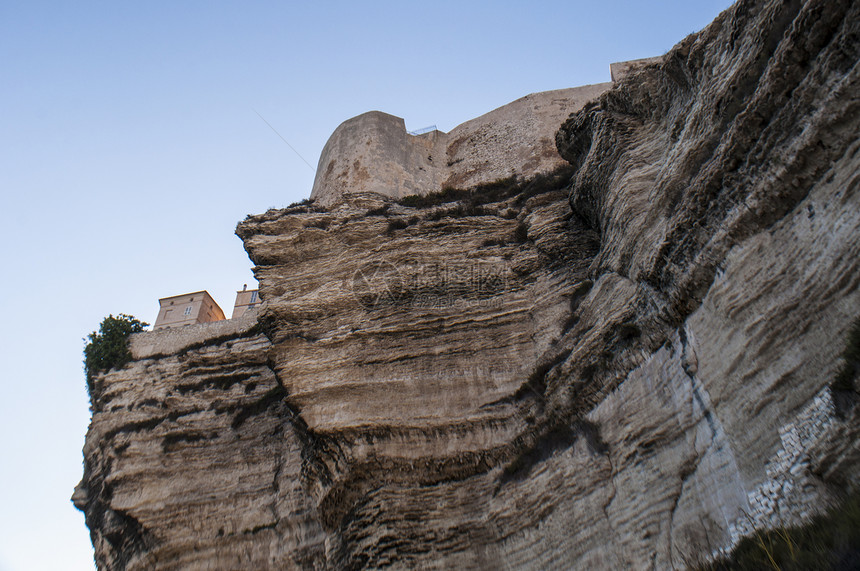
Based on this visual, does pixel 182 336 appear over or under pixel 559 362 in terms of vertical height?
over

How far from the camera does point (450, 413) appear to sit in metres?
10.5

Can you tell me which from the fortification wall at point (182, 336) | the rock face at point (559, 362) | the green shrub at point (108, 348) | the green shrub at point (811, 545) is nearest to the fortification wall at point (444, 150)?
the rock face at point (559, 362)

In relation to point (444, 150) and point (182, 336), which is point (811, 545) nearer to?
point (182, 336)

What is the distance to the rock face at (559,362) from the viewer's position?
19.0 feet

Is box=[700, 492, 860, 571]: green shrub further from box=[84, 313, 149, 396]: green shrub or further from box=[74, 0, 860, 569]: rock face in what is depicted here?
box=[84, 313, 149, 396]: green shrub

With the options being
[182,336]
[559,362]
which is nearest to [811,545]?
[559,362]

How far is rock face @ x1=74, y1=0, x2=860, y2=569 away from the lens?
19.0ft

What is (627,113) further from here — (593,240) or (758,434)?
(758,434)

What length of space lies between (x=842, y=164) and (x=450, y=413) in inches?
261

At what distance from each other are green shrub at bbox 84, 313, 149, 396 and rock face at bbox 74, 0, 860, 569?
1.72ft

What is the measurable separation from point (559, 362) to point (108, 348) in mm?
13081

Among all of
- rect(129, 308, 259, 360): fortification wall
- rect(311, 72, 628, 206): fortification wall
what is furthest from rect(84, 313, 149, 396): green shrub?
rect(311, 72, 628, 206): fortification wall

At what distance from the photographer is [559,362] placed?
31.8ft

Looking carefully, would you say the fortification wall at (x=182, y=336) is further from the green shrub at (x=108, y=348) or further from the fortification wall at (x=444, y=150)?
the fortification wall at (x=444, y=150)
